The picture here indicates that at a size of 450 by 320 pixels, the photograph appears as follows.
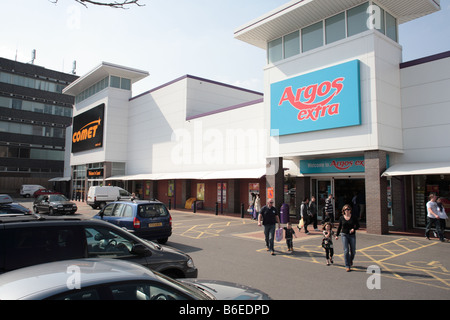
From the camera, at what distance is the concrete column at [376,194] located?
13891 millimetres

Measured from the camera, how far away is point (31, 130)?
56.0 meters

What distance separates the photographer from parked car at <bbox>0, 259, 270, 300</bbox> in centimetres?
244

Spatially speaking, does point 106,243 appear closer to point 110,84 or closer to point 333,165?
point 333,165

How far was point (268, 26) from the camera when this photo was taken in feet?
A: 59.9

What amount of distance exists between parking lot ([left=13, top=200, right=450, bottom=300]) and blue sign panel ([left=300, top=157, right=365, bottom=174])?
4300 mm

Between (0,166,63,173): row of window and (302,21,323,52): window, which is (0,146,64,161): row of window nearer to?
(0,166,63,173): row of window

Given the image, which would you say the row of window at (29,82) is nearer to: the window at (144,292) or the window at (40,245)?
the window at (40,245)

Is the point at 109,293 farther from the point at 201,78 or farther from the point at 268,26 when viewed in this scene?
the point at 201,78

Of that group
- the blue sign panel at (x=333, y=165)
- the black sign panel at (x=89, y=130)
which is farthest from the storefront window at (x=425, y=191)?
the black sign panel at (x=89, y=130)

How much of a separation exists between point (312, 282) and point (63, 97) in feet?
212

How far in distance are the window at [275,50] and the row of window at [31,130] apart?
5236cm

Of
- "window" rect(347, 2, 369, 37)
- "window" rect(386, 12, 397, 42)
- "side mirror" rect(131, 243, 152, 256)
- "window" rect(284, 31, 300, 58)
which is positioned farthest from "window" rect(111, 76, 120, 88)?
"side mirror" rect(131, 243, 152, 256)

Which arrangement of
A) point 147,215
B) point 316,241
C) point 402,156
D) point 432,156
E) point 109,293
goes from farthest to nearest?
1. point 402,156
2. point 432,156
3. point 316,241
4. point 147,215
5. point 109,293

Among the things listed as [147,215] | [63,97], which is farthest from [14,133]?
[147,215]
